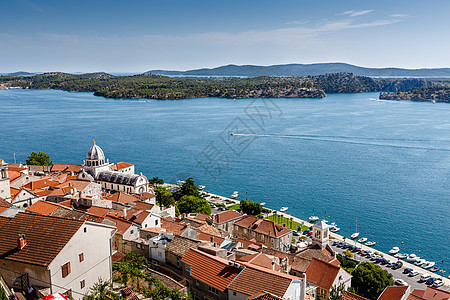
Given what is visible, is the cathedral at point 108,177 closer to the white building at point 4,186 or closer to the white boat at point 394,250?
the white building at point 4,186

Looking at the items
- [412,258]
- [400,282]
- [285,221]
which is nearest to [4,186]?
[285,221]

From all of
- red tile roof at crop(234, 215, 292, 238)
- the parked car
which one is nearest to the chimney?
red tile roof at crop(234, 215, 292, 238)

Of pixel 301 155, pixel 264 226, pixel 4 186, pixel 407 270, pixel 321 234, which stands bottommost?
pixel 407 270

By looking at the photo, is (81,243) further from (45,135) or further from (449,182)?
(45,135)

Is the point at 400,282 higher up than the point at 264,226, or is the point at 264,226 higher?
the point at 264,226

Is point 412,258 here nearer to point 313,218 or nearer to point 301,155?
point 313,218

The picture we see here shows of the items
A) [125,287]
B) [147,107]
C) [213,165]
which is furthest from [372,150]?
[147,107]
